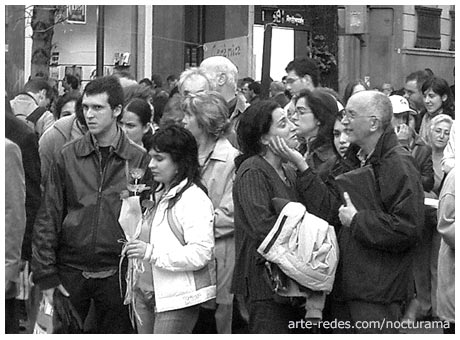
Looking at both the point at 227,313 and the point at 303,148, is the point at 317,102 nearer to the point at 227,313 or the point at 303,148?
the point at 303,148

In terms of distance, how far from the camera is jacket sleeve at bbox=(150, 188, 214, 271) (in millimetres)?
5574

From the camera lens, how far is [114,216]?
609cm

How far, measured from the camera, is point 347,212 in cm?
561

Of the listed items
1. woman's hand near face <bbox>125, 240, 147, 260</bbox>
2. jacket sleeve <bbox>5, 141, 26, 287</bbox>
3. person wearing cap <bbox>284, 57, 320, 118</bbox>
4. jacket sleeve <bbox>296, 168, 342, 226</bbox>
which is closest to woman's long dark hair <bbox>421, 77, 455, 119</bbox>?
person wearing cap <bbox>284, 57, 320, 118</bbox>

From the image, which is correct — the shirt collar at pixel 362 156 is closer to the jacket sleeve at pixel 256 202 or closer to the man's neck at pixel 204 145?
the jacket sleeve at pixel 256 202

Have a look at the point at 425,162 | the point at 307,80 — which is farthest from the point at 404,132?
the point at 307,80

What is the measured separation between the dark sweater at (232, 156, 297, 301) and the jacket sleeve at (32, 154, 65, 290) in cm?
107

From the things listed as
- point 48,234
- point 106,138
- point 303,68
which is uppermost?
point 303,68

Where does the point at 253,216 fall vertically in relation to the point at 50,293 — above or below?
above

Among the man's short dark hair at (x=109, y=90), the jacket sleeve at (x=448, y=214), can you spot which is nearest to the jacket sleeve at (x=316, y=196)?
the jacket sleeve at (x=448, y=214)

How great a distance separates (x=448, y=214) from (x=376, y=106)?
0.74m

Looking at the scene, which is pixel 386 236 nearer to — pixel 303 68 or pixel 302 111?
pixel 302 111

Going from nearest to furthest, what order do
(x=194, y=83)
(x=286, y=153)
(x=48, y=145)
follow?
1. (x=286, y=153)
2. (x=194, y=83)
3. (x=48, y=145)

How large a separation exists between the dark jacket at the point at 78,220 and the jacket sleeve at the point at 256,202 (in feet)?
2.70
